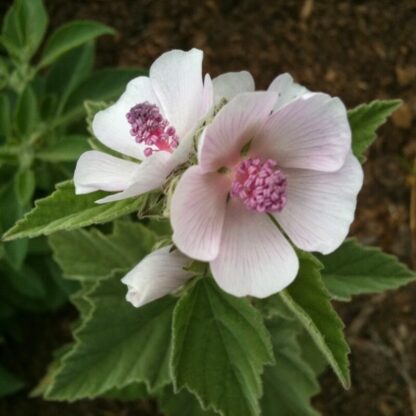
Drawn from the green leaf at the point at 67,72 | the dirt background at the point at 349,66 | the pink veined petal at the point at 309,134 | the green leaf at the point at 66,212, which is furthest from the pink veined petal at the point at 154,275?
the dirt background at the point at 349,66

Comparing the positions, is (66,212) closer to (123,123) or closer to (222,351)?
(123,123)

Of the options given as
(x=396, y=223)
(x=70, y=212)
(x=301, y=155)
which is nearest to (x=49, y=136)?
(x=70, y=212)

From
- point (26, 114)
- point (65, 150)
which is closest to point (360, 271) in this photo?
point (65, 150)

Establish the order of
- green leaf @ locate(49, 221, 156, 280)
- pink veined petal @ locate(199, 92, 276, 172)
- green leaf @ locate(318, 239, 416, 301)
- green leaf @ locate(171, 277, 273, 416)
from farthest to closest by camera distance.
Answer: green leaf @ locate(49, 221, 156, 280) < green leaf @ locate(318, 239, 416, 301) < green leaf @ locate(171, 277, 273, 416) < pink veined petal @ locate(199, 92, 276, 172)

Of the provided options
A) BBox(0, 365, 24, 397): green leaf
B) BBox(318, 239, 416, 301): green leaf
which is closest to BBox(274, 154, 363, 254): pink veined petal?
BBox(318, 239, 416, 301): green leaf

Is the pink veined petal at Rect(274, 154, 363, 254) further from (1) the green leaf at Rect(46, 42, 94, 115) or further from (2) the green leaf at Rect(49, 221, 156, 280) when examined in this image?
(1) the green leaf at Rect(46, 42, 94, 115)

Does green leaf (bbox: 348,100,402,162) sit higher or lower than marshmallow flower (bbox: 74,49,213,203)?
lower

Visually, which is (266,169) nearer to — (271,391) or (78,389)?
(78,389)
